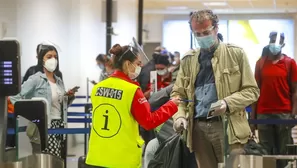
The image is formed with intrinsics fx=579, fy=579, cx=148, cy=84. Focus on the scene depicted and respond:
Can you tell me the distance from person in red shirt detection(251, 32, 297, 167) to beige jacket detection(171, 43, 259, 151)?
2.83 metres

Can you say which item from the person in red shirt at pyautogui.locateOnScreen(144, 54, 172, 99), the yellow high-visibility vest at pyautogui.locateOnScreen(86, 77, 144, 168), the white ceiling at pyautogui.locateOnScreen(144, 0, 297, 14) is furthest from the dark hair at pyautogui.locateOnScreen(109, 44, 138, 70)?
the white ceiling at pyautogui.locateOnScreen(144, 0, 297, 14)

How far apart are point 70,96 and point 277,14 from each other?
16948mm

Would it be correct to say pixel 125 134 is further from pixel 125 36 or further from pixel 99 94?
pixel 125 36

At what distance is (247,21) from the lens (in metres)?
22.2

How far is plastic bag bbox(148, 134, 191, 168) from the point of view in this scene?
14.4 feet

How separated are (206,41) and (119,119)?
82 cm

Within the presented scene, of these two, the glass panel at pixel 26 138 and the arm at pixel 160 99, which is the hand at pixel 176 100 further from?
the arm at pixel 160 99

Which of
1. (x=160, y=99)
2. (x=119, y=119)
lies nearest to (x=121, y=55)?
(x=119, y=119)

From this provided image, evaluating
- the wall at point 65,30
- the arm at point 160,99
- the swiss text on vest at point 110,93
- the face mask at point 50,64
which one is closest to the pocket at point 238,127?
the swiss text on vest at point 110,93

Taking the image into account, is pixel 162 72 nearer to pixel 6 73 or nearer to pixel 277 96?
pixel 277 96

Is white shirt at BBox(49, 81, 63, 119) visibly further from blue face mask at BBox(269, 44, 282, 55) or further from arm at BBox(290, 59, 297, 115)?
arm at BBox(290, 59, 297, 115)

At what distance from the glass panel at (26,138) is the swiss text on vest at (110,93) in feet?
1.98

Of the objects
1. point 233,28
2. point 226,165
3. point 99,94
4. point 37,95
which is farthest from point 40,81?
point 233,28

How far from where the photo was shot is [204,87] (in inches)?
158
